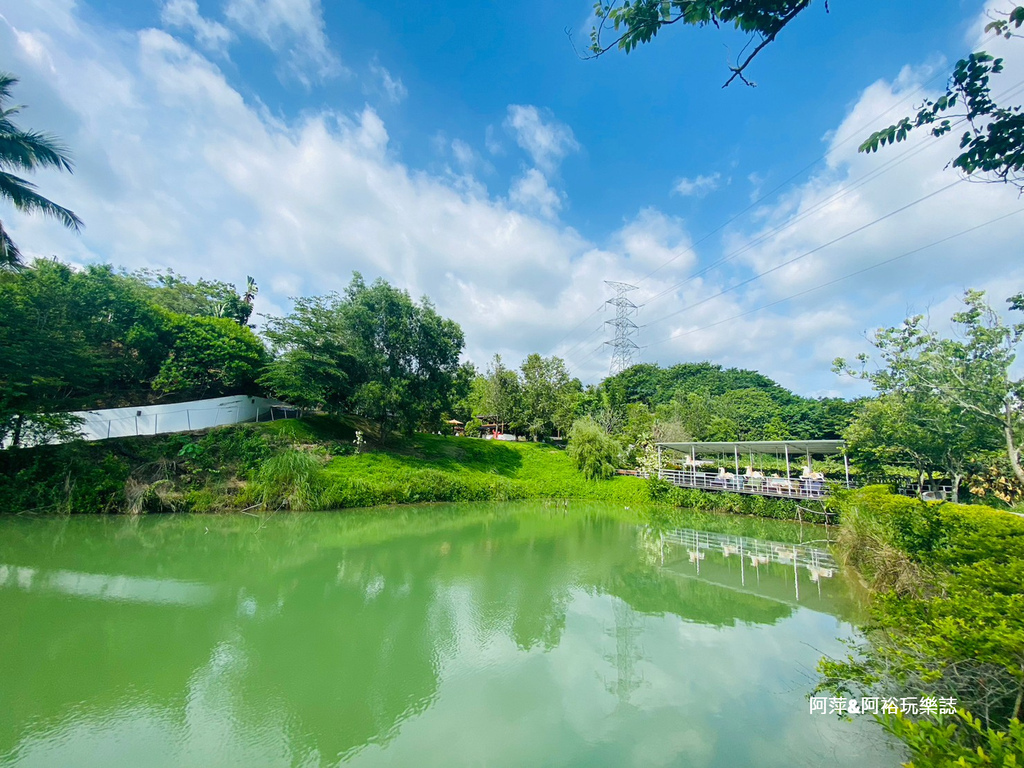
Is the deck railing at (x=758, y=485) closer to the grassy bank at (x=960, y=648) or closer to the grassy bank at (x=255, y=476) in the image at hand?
the grassy bank at (x=255, y=476)

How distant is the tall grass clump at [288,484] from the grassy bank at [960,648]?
598 inches

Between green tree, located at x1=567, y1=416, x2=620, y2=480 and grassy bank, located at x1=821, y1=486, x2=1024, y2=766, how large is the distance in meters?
17.7

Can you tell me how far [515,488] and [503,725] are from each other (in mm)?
18153

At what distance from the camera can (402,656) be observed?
5.16 m

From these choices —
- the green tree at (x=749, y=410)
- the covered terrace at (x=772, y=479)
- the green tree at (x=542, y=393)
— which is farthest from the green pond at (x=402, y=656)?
the green tree at (x=749, y=410)

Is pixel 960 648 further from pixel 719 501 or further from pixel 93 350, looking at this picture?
pixel 93 350

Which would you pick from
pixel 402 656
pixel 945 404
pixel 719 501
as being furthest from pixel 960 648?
pixel 719 501

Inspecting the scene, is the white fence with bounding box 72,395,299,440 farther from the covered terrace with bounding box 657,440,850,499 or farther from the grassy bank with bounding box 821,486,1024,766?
the covered terrace with bounding box 657,440,850,499

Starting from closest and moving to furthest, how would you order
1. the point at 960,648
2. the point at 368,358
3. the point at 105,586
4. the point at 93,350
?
1. the point at 960,648
2. the point at 105,586
3. the point at 93,350
4. the point at 368,358

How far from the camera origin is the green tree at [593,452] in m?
24.0

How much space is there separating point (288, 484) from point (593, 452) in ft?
51.1

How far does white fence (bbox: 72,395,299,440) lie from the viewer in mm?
14586

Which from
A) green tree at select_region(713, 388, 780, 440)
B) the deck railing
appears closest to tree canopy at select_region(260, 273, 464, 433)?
the deck railing

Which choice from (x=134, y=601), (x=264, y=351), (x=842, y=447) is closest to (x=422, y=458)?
(x=264, y=351)
